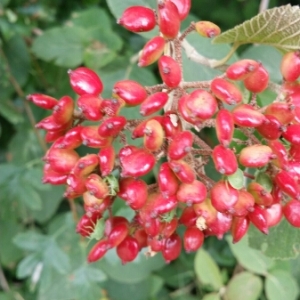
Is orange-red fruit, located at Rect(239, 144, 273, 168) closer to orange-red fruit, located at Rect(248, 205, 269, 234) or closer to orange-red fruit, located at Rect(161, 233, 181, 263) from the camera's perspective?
orange-red fruit, located at Rect(248, 205, 269, 234)

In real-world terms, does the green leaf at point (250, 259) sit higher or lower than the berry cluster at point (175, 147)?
lower

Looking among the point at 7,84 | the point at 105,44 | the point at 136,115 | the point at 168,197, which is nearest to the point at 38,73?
the point at 7,84

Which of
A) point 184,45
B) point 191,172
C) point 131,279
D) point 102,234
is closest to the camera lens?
point 191,172

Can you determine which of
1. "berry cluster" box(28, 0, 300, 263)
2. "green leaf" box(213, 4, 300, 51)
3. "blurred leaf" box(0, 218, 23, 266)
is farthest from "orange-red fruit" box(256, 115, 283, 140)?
"blurred leaf" box(0, 218, 23, 266)

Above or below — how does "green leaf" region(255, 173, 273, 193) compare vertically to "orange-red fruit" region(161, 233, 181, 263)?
above

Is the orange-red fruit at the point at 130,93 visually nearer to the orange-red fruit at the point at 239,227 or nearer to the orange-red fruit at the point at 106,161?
the orange-red fruit at the point at 106,161

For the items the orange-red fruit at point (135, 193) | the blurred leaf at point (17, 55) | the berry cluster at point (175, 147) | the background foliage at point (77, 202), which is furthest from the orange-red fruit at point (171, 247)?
the blurred leaf at point (17, 55)

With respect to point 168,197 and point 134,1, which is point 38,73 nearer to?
point 134,1
